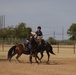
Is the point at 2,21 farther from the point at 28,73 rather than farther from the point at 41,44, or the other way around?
the point at 28,73

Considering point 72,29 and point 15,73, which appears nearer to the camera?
point 15,73

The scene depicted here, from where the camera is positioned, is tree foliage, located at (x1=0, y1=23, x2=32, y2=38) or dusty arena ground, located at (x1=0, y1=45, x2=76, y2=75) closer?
dusty arena ground, located at (x1=0, y1=45, x2=76, y2=75)

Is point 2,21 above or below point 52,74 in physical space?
above

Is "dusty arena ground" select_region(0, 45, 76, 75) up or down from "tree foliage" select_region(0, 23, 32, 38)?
down

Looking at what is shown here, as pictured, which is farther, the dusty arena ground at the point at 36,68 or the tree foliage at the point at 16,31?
the tree foliage at the point at 16,31

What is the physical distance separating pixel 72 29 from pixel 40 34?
4244 inches

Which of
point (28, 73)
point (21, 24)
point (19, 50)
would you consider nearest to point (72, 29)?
point (21, 24)

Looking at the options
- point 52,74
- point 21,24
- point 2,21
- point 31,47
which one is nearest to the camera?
point 52,74

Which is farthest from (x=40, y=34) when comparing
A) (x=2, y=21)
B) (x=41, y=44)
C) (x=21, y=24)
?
(x=21, y=24)

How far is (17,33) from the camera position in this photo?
377 ft

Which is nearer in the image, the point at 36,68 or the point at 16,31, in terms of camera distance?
the point at 36,68

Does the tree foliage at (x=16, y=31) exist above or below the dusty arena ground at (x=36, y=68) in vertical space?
above

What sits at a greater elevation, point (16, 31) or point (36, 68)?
point (16, 31)

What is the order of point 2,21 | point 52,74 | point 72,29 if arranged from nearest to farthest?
point 52,74 < point 2,21 < point 72,29
